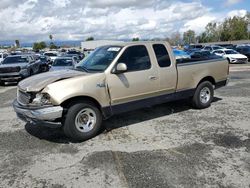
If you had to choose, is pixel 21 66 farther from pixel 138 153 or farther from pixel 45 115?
pixel 138 153

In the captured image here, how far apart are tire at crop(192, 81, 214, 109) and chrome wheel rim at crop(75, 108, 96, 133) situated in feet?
10.5

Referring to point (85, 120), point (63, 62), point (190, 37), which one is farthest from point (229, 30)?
point (85, 120)

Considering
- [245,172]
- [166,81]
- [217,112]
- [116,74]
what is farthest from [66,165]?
[217,112]

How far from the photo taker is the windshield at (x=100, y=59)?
588 cm

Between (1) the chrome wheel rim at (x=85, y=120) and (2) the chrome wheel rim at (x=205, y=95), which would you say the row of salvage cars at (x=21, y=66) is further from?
(1) the chrome wheel rim at (x=85, y=120)

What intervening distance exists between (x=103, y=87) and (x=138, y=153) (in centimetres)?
153

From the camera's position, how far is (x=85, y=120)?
5.59 metres

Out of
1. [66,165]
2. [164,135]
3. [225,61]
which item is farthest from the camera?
[225,61]

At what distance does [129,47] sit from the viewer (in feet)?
20.1

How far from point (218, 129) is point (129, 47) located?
103 inches

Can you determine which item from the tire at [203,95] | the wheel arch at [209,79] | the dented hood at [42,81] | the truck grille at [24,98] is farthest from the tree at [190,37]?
the truck grille at [24,98]

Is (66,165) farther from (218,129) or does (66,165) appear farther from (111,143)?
(218,129)

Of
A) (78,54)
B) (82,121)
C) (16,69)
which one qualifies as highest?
(16,69)

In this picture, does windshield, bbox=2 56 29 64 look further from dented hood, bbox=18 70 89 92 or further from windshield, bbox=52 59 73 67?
dented hood, bbox=18 70 89 92
